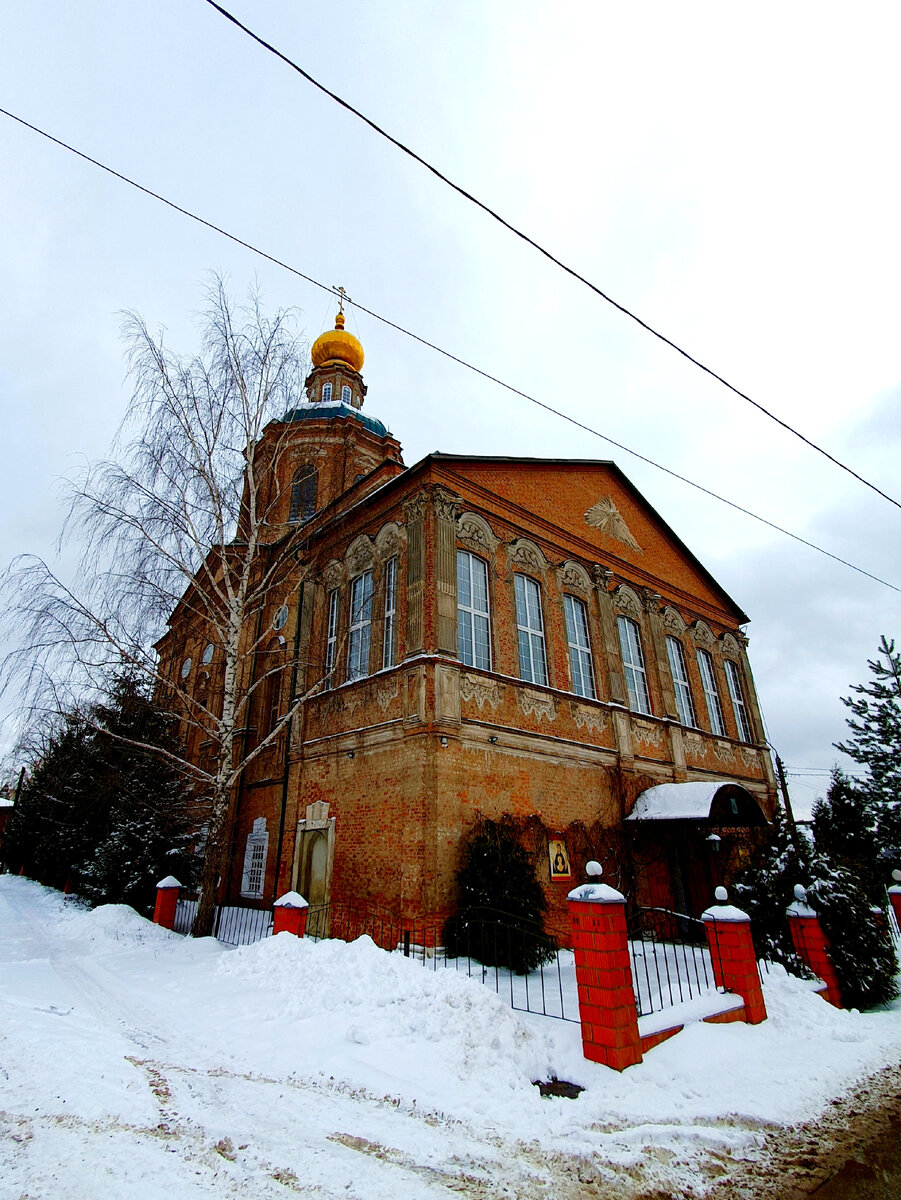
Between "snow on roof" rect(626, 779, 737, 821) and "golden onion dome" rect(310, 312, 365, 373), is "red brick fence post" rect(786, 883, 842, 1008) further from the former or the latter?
"golden onion dome" rect(310, 312, 365, 373)

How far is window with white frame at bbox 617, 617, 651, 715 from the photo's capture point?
16844mm

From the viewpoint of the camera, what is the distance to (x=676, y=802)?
14.0m

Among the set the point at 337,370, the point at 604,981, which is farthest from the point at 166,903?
the point at 337,370

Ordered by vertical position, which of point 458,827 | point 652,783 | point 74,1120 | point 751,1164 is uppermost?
point 652,783

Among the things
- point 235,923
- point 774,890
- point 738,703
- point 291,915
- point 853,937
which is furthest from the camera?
point 738,703

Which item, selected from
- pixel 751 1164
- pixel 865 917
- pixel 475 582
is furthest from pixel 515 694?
pixel 751 1164

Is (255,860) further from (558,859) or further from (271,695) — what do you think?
(558,859)

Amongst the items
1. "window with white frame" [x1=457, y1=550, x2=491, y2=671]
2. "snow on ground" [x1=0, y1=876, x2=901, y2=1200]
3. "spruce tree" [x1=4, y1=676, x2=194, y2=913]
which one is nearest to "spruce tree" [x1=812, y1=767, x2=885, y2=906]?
"window with white frame" [x1=457, y1=550, x2=491, y2=671]

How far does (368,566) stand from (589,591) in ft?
19.0

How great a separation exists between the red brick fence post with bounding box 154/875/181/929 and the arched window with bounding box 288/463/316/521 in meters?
11.4

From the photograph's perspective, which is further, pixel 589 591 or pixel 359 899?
pixel 589 591

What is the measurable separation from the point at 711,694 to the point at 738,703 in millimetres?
1676

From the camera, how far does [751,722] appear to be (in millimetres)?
20781

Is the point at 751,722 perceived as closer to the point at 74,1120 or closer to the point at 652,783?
the point at 652,783
